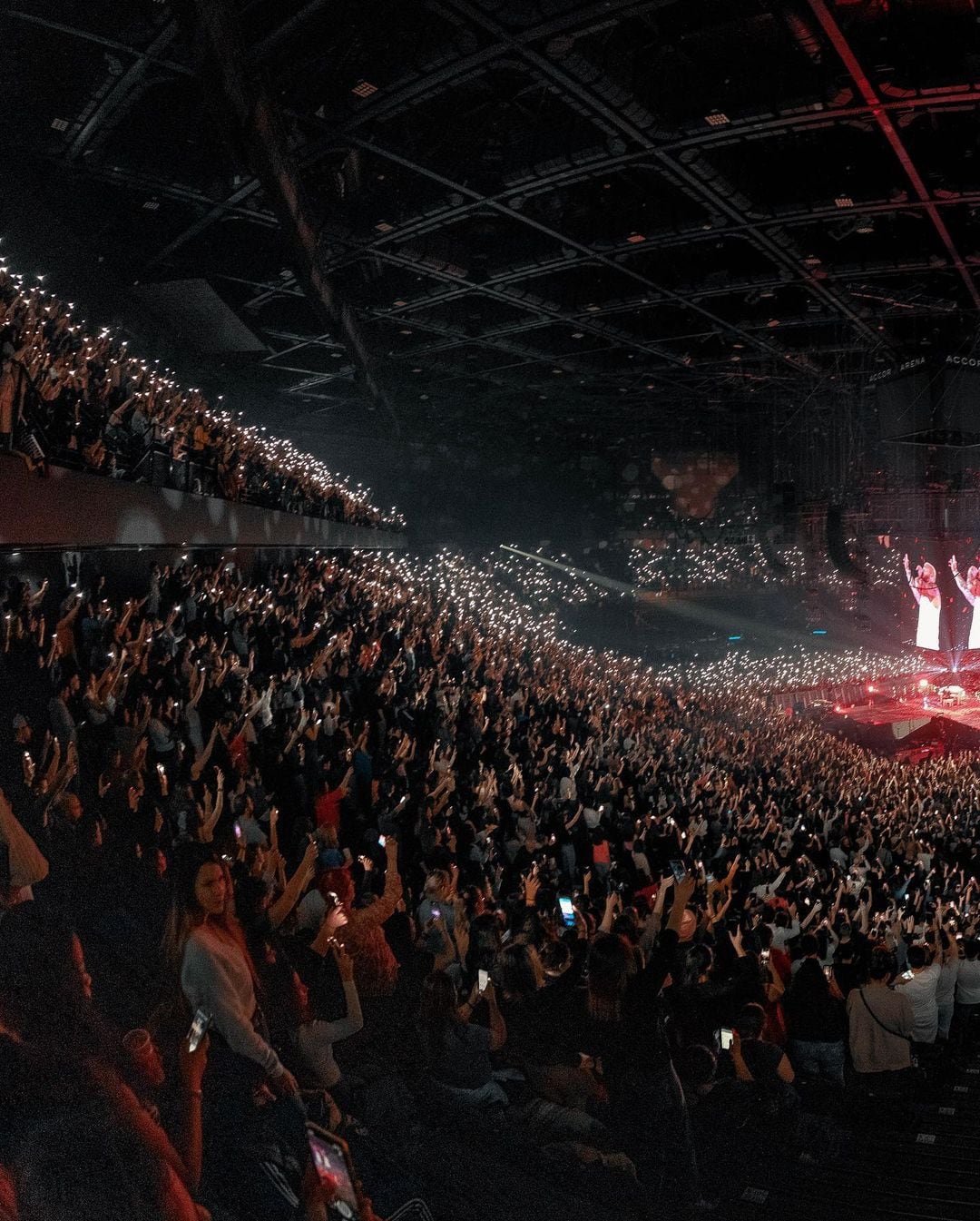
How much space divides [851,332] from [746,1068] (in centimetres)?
2045

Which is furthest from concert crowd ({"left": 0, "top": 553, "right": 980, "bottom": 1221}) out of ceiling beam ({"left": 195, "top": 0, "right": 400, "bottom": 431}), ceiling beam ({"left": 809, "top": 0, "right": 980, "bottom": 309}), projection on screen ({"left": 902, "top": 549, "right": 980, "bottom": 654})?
projection on screen ({"left": 902, "top": 549, "right": 980, "bottom": 654})

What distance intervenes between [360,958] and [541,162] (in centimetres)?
1146

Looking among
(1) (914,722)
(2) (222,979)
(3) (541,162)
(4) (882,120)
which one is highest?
(3) (541,162)

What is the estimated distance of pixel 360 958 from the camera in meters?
5.33

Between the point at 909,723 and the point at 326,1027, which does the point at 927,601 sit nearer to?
the point at 909,723

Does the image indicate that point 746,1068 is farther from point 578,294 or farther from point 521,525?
point 521,525

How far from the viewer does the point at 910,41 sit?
34.0 feet

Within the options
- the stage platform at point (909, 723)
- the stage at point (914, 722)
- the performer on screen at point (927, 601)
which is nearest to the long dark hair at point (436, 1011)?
the stage at point (914, 722)

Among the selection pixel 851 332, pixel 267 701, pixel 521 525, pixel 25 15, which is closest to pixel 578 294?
pixel 851 332

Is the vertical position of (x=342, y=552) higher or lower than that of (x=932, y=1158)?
higher

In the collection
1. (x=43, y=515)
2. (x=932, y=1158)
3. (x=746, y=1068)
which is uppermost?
(x=43, y=515)

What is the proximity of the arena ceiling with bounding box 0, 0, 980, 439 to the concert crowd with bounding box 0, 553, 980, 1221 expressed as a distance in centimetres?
610

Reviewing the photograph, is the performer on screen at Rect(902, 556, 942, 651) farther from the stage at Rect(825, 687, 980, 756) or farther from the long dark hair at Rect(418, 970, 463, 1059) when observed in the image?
the long dark hair at Rect(418, 970, 463, 1059)

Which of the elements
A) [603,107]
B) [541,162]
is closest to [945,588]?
[541,162]
